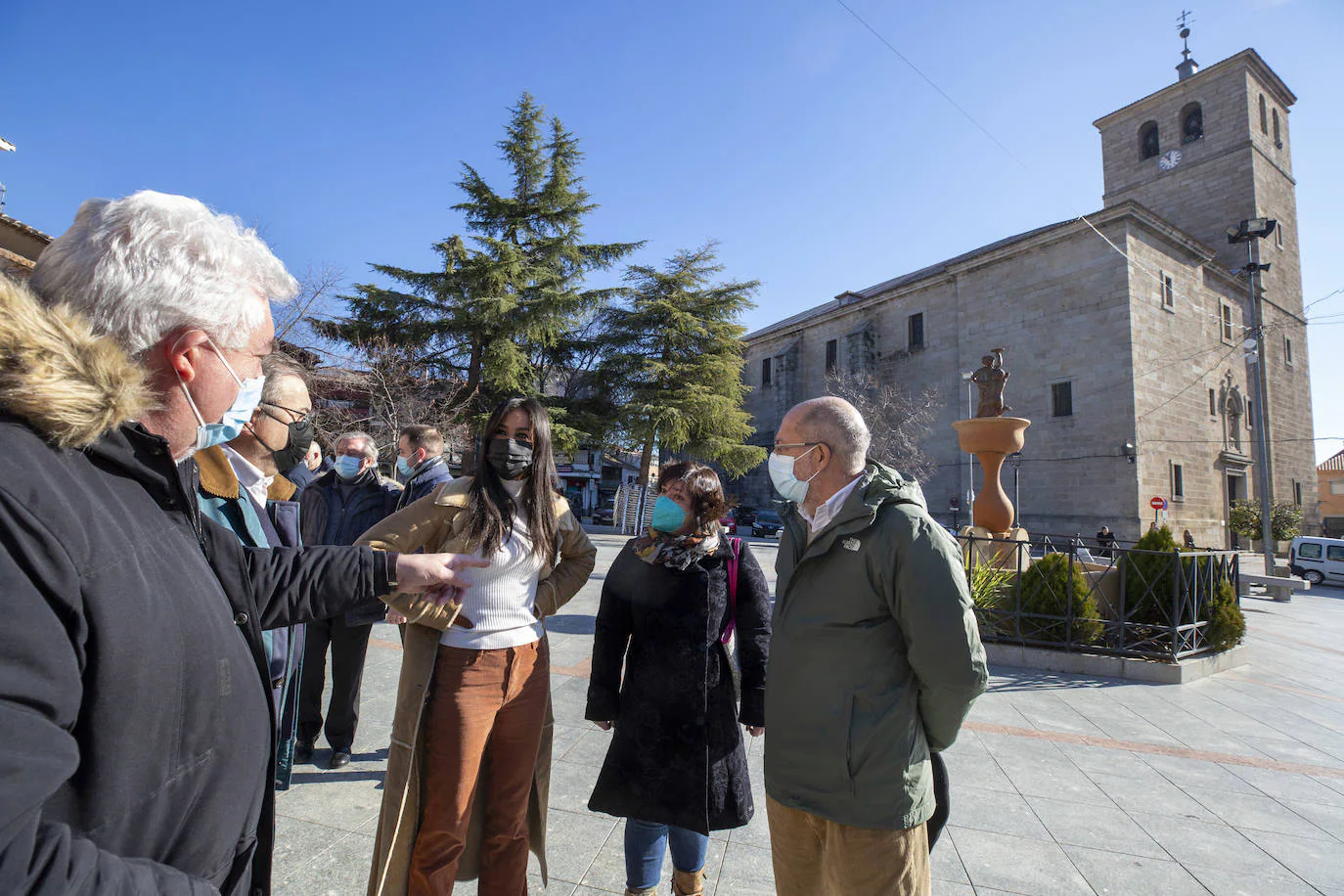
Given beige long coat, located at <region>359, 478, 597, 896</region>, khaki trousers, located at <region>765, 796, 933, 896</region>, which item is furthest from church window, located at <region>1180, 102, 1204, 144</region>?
beige long coat, located at <region>359, 478, 597, 896</region>

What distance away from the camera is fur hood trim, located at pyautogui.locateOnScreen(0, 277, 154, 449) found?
32.1 inches

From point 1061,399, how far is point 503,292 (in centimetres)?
2279

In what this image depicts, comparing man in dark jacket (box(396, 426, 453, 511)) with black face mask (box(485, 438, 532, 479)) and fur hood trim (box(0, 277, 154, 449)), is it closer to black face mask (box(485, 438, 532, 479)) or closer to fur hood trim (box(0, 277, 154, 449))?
black face mask (box(485, 438, 532, 479))

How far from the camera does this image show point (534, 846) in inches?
102

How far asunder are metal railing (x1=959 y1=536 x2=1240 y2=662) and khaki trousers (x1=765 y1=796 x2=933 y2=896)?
573cm

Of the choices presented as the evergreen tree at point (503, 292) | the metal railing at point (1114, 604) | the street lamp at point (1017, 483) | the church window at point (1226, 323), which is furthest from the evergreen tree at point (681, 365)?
the church window at point (1226, 323)

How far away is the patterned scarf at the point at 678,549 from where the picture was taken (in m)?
2.63

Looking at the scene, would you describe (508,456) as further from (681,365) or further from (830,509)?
(681,365)

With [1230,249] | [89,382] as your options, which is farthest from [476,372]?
[1230,249]

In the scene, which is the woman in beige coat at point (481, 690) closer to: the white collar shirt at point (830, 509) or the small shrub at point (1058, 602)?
the white collar shirt at point (830, 509)

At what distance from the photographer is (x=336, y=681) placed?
3977 mm

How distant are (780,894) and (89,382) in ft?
7.86

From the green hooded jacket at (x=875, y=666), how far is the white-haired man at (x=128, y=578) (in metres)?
1.51

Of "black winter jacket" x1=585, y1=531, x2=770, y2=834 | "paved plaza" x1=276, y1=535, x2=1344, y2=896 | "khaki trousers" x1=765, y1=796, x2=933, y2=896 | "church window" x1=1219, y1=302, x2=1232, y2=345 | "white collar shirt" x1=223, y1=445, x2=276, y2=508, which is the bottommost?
"paved plaza" x1=276, y1=535, x2=1344, y2=896
